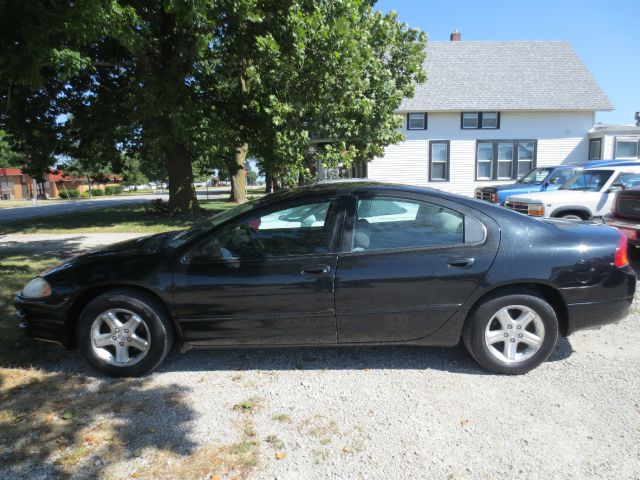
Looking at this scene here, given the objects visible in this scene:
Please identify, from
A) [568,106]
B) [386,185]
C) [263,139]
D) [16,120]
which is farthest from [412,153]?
[386,185]

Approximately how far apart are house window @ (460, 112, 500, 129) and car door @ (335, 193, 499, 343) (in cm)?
1892

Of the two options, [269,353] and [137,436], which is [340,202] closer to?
[269,353]

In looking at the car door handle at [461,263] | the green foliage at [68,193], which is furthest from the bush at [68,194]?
the car door handle at [461,263]

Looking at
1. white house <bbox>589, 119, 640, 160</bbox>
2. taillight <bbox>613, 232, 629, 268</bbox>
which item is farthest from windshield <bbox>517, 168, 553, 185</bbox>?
taillight <bbox>613, 232, 629, 268</bbox>

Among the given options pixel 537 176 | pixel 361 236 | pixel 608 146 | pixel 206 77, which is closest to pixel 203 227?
pixel 361 236

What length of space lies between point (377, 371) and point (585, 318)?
1707mm

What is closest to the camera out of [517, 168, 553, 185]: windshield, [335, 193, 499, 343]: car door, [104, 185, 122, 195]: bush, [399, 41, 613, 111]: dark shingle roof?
[335, 193, 499, 343]: car door

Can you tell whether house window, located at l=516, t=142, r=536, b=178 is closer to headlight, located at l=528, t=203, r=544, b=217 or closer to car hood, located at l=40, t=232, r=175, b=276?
headlight, located at l=528, t=203, r=544, b=217

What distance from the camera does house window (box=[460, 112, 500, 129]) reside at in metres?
21.1

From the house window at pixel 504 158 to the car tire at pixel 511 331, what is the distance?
735 inches

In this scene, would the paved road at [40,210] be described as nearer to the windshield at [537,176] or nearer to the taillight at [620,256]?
the windshield at [537,176]

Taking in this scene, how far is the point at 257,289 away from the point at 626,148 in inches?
892

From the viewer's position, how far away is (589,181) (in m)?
9.92

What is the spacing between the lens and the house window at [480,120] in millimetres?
21078
